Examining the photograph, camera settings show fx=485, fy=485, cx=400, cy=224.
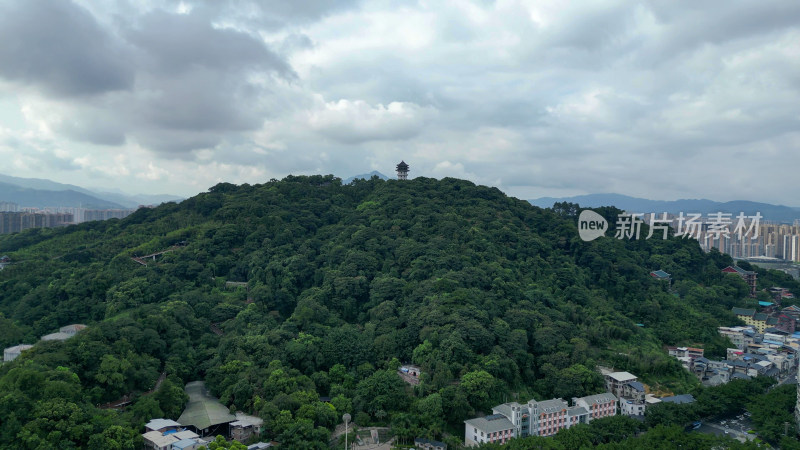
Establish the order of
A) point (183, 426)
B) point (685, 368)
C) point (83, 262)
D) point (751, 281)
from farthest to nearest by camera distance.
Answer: point (751, 281)
point (83, 262)
point (685, 368)
point (183, 426)

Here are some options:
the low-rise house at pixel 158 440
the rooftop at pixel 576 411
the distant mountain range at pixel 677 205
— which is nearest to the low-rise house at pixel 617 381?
the rooftop at pixel 576 411

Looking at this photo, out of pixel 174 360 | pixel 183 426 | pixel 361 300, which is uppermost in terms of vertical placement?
pixel 361 300

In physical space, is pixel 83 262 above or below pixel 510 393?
above

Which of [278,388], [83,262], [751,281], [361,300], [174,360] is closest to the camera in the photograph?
[278,388]

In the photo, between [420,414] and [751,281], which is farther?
[751,281]

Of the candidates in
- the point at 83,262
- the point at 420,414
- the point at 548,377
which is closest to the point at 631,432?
the point at 548,377

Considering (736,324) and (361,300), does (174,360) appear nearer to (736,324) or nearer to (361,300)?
(361,300)

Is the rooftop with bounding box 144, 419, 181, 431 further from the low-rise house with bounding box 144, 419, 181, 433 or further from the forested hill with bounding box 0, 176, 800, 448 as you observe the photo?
the forested hill with bounding box 0, 176, 800, 448

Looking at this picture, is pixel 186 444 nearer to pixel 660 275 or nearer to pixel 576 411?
pixel 576 411
